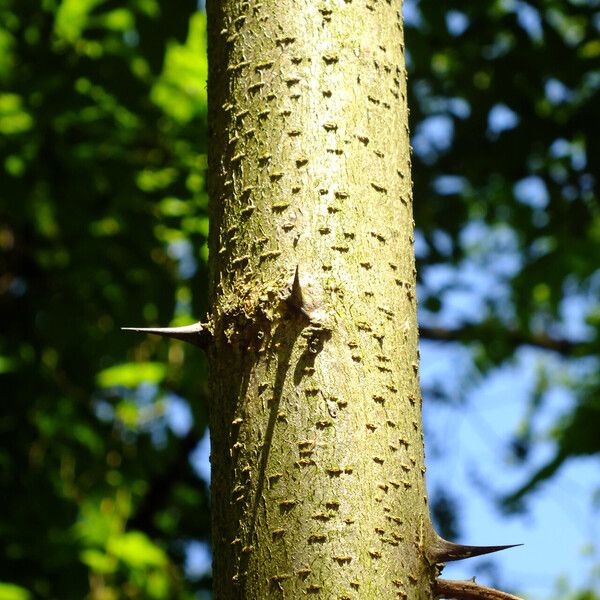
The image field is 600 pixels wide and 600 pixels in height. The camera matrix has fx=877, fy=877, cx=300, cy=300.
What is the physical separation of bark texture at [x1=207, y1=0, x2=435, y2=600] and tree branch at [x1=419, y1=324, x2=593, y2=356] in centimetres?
433

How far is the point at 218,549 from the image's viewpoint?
1178mm

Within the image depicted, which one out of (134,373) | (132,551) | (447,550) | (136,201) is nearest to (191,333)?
(447,550)

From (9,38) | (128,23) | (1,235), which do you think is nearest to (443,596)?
(128,23)

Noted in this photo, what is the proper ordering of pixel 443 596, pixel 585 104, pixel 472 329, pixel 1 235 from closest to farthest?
1. pixel 443 596
2. pixel 585 104
3. pixel 1 235
4. pixel 472 329

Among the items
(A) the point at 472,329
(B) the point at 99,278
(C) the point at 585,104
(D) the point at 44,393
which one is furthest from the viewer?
(A) the point at 472,329

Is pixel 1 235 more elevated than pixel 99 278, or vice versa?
pixel 1 235

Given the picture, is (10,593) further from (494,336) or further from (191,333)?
(494,336)

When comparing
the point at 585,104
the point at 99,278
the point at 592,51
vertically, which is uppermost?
the point at 592,51

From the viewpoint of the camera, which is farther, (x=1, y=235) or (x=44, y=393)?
(x=1, y=235)

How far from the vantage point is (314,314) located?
46.0 inches

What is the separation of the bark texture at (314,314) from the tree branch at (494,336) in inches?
171

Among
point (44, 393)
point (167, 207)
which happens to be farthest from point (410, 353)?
point (44, 393)

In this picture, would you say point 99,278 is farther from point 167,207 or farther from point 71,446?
point 71,446

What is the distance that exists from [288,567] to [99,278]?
279 cm
